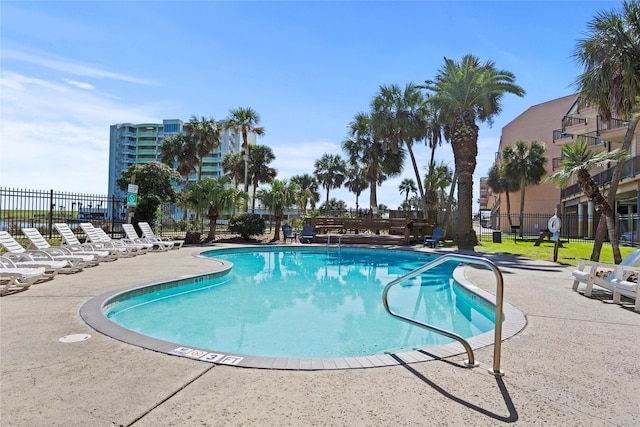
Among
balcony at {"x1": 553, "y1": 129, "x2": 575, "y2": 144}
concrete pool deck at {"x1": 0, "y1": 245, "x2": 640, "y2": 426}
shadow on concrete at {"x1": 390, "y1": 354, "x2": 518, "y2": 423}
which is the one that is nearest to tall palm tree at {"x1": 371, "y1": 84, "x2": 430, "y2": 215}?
balcony at {"x1": 553, "y1": 129, "x2": 575, "y2": 144}

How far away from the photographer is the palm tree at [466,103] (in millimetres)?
19242

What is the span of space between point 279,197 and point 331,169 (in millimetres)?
27620

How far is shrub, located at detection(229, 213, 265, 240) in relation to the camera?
20.5 m

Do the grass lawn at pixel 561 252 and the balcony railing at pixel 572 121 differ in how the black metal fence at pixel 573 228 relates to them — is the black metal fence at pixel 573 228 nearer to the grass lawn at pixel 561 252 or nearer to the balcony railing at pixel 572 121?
the grass lawn at pixel 561 252

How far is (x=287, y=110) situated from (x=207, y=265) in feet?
36.8

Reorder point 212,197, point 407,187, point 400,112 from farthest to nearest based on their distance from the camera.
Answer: point 407,187 → point 400,112 → point 212,197

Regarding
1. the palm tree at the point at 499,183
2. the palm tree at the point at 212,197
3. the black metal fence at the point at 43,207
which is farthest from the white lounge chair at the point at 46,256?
the palm tree at the point at 499,183

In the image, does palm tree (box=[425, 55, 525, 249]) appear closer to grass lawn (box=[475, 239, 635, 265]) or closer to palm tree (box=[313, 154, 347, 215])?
grass lawn (box=[475, 239, 635, 265])

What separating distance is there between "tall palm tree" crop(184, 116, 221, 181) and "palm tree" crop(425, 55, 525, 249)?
2258 cm

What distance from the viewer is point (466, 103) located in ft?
64.4

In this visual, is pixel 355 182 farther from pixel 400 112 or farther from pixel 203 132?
pixel 400 112

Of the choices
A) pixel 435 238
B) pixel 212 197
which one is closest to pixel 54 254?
pixel 212 197

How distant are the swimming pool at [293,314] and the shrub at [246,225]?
8.96 m

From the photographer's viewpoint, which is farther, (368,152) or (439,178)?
(439,178)
